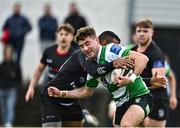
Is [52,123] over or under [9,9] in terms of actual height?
under

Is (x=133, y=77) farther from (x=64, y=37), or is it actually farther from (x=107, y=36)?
(x=64, y=37)

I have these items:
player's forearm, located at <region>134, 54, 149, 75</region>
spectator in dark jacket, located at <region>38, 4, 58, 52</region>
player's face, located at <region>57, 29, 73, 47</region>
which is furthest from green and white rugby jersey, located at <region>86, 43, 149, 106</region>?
spectator in dark jacket, located at <region>38, 4, 58, 52</region>

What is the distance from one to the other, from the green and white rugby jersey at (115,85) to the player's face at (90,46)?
67 millimetres

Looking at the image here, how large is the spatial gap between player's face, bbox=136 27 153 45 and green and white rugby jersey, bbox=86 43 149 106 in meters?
1.71

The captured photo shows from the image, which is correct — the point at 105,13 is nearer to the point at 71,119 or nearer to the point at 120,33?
the point at 120,33

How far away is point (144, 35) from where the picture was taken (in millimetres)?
12195

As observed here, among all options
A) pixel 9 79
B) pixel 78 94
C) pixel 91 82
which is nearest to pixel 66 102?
pixel 78 94

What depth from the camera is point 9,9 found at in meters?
23.5

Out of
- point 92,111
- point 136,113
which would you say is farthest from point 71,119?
point 92,111

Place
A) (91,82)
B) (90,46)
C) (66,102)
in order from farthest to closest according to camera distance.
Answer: (66,102) → (91,82) → (90,46)

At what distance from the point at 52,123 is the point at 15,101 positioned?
771 cm

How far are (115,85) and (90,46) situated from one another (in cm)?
64

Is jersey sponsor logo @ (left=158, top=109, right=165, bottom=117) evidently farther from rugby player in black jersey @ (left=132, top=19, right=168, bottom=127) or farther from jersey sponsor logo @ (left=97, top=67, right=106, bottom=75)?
jersey sponsor logo @ (left=97, top=67, right=106, bottom=75)

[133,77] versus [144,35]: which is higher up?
[144,35]
